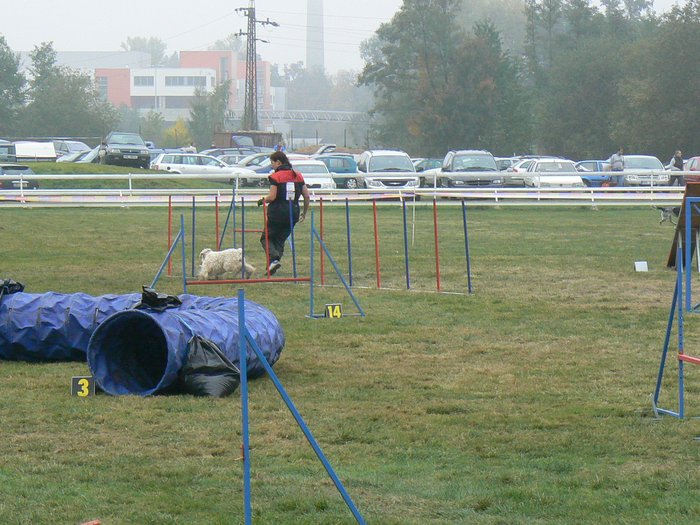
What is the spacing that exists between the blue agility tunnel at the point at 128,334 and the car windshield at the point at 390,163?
2716 cm

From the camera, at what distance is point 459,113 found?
7106 centimetres

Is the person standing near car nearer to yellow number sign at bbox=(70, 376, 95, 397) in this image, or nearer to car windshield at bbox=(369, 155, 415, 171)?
yellow number sign at bbox=(70, 376, 95, 397)

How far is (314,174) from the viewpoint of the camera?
33.3 meters

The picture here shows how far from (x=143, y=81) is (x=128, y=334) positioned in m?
169

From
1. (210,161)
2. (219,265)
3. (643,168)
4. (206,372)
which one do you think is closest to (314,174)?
(643,168)

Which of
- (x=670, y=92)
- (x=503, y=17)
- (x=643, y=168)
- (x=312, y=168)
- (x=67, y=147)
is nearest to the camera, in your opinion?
(x=312, y=168)

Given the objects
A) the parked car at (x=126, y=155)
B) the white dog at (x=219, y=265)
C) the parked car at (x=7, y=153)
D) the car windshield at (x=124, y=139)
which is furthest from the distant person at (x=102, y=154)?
the white dog at (x=219, y=265)

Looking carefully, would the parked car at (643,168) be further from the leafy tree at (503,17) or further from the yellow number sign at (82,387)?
the leafy tree at (503,17)

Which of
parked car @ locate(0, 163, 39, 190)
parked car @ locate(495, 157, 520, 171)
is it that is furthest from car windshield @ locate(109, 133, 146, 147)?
parked car @ locate(0, 163, 39, 190)

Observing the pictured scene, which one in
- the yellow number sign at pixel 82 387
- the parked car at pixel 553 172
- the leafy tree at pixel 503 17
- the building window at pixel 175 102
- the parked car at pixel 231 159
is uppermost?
the leafy tree at pixel 503 17

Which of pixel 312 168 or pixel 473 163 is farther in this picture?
pixel 473 163

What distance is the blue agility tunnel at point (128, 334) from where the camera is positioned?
355 inches

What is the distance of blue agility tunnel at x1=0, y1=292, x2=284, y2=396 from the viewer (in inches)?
355

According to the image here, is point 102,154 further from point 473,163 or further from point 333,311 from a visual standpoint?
point 333,311
